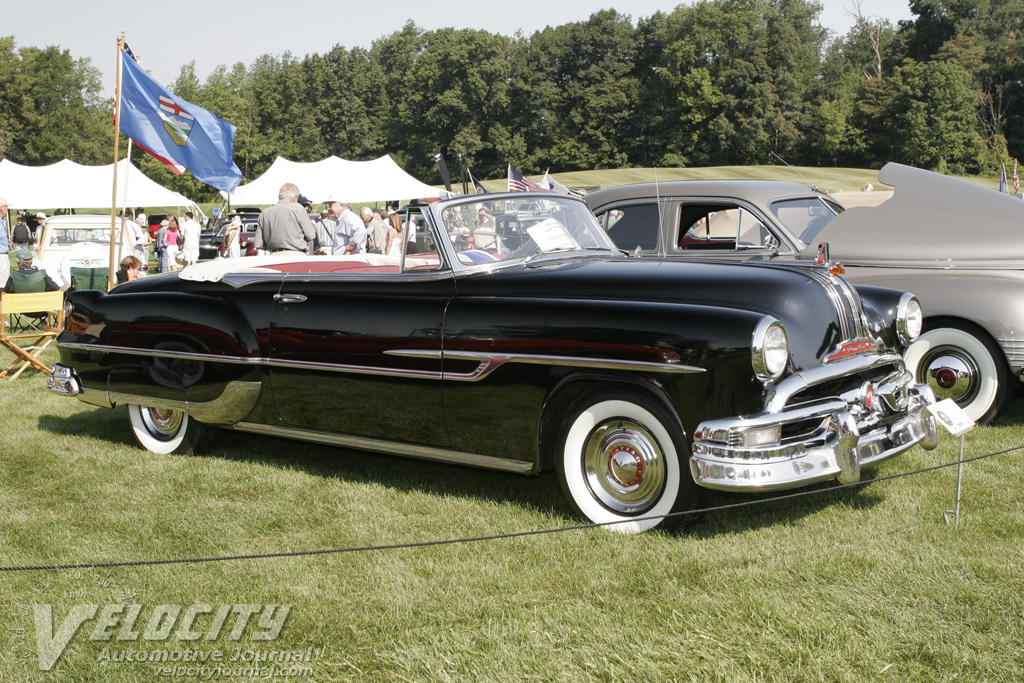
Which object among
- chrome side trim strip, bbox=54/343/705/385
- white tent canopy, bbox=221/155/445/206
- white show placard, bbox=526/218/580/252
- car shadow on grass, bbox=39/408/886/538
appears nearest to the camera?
chrome side trim strip, bbox=54/343/705/385

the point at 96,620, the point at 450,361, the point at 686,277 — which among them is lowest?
the point at 96,620

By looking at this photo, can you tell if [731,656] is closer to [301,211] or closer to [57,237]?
[301,211]

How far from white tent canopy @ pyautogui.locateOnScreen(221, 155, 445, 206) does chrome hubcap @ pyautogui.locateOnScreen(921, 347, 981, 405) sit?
23701mm

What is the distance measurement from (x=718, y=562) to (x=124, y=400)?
4170 millimetres

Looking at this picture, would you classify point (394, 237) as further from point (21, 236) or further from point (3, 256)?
point (21, 236)

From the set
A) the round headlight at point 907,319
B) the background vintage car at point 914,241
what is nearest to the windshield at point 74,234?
the background vintage car at point 914,241

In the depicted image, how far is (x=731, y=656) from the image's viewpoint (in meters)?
2.96

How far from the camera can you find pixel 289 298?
5.09 m

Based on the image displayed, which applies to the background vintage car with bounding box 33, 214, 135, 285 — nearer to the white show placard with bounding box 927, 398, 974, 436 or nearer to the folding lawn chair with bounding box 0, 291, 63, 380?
the folding lawn chair with bounding box 0, 291, 63, 380

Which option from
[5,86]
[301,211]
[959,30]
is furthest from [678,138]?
[301,211]

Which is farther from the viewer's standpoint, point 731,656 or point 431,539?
point 431,539

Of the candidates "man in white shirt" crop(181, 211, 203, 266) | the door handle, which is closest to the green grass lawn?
the door handle

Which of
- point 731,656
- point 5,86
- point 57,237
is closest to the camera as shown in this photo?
point 731,656

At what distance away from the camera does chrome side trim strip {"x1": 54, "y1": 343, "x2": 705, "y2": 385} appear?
3872 millimetres
